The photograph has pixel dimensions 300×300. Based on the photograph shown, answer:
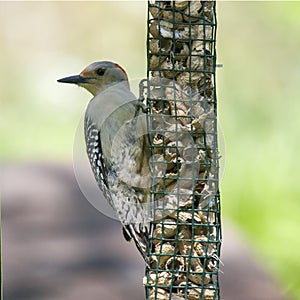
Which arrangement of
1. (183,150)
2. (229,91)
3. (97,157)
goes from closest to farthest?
(183,150) < (97,157) < (229,91)

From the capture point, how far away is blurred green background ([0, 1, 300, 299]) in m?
5.32

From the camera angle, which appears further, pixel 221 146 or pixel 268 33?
pixel 268 33

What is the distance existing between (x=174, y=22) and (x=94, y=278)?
9.07ft

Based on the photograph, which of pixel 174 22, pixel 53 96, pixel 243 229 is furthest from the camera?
pixel 53 96

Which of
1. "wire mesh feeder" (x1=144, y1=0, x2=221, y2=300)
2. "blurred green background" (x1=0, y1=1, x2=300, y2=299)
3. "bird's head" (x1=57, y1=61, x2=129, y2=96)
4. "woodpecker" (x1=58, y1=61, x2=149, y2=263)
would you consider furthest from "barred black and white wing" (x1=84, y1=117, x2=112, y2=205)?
"blurred green background" (x1=0, y1=1, x2=300, y2=299)

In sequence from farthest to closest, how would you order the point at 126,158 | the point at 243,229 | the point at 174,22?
the point at 243,229 < the point at 126,158 < the point at 174,22

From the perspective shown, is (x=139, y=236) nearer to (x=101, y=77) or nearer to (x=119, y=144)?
(x=119, y=144)

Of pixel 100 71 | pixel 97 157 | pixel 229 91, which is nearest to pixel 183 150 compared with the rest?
pixel 97 157

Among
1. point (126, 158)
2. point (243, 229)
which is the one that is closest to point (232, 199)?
point (243, 229)

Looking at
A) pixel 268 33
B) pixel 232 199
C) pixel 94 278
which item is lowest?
pixel 94 278

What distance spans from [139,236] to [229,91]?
2.41m

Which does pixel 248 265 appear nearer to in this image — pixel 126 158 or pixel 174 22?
pixel 126 158

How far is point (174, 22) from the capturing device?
3.12m

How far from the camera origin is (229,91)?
18.4ft
